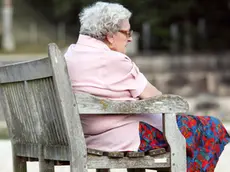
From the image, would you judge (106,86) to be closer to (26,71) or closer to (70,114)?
(70,114)

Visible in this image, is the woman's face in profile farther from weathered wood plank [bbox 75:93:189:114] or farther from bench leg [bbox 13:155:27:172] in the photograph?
bench leg [bbox 13:155:27:172]

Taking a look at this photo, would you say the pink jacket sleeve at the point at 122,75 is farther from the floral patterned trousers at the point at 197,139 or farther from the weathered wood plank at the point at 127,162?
the weathered wood plank at the point at 127,162

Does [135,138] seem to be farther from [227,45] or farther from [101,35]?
[227,45]

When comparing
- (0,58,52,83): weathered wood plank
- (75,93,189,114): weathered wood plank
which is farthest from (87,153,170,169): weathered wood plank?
(0,58,52,83): weathered wood plank

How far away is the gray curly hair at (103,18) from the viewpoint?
193 inches

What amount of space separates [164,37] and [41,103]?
101 ft

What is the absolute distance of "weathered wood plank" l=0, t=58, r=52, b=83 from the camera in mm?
4656

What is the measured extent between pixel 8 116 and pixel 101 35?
0.82 metres

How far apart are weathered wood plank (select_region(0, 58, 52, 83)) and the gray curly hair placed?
0.39 metres

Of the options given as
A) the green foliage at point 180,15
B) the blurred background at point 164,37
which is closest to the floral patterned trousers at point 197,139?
the blurred background at point 164,37

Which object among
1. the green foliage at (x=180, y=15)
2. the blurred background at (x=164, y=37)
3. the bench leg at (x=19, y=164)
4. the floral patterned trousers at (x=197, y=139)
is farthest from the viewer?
the green foliage at (x=180, y=15)

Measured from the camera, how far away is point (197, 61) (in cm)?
2767

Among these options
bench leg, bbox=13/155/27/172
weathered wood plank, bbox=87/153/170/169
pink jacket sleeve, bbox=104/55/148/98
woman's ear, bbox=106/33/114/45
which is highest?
woman's ear, bbox=106/33/114/45

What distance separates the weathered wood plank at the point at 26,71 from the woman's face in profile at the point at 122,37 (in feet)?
1.59
